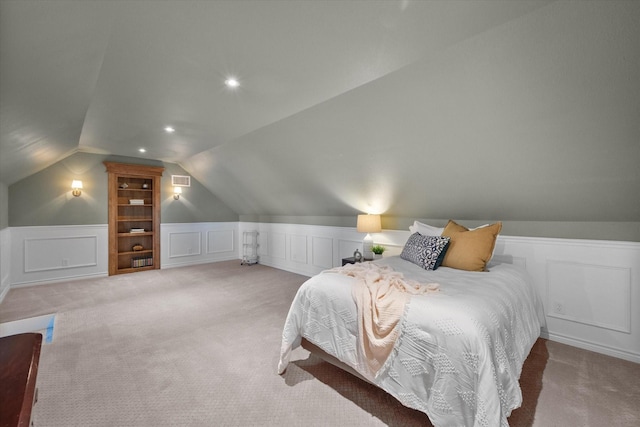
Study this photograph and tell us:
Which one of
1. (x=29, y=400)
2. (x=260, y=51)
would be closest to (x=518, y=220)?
(x=260, y=51)

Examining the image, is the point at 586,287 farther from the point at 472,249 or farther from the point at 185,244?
the point at 185,244

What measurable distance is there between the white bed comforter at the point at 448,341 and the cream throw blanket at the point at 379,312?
0.04 metres

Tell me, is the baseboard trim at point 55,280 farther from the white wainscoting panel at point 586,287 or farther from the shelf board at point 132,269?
the white wainscoting panel at point 586,287

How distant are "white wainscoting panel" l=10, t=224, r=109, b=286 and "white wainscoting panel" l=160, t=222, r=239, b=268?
104cm

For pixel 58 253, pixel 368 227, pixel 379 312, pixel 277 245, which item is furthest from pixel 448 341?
pixel 58 253

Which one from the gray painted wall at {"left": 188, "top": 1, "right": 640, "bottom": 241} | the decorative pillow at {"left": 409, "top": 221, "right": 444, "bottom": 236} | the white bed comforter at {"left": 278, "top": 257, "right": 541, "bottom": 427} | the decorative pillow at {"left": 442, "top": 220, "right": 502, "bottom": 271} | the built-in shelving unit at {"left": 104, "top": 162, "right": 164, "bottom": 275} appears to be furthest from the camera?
the built-in shelving unit at {"left": 104, "top": 162, "right": 164, "bottom": 275}

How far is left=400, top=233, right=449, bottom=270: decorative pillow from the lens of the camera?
2.66 metres

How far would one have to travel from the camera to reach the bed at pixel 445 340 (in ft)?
4.59

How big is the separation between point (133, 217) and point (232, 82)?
4.72 m

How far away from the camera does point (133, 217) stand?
5.71 metres

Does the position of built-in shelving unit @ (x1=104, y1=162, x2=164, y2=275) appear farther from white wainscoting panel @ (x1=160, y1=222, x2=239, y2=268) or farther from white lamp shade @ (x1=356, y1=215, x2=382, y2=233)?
white lamp shade @ (x1=356, y1=215, x2=382, y2=233)

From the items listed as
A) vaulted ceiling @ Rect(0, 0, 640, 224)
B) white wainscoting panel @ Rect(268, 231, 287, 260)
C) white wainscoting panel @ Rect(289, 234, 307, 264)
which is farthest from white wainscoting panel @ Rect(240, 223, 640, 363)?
white wainscoting panel @ Rect(268, 231, 287, 260)

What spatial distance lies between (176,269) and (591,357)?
6.27 meters

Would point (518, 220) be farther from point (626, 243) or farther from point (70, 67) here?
point (70, 67)
